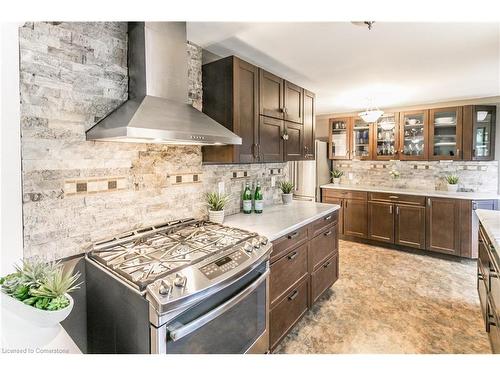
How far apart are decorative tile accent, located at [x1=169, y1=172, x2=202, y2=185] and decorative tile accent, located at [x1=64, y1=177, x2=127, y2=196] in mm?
389

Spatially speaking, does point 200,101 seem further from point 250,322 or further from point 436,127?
point 436,127

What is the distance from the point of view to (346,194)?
4.72 meters

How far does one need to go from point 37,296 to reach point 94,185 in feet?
2.36

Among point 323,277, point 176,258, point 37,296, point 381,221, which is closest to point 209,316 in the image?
point 176,258

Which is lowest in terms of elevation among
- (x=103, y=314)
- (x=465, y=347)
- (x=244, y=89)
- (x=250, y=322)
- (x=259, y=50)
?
(x=465, y=347)

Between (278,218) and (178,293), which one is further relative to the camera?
(278,218)

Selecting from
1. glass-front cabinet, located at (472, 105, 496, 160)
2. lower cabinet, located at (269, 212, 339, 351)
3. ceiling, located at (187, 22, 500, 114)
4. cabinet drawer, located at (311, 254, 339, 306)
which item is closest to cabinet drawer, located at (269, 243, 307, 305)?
lower cabinet, located at (269, 212, 339, 351)

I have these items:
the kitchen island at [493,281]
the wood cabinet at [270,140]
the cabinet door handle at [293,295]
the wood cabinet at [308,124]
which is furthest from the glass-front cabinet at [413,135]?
the cabinet door handle at [293,295]

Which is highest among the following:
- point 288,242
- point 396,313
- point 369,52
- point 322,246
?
point 369,52

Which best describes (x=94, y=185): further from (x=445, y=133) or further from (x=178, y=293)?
(x=445, y=133)

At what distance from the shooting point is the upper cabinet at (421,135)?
4016 mm

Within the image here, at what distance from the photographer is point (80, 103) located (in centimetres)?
151
